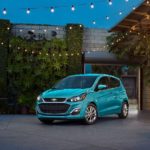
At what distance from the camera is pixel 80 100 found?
49.7 feet

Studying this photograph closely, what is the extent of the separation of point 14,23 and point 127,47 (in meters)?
4.99

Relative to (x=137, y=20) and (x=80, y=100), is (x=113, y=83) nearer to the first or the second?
(x=137, y=20)

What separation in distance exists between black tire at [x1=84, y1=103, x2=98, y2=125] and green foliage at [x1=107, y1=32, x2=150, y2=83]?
19.7 feet

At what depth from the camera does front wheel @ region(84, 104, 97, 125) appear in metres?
15.3

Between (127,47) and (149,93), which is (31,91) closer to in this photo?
(127,47)

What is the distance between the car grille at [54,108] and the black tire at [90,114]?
685mm

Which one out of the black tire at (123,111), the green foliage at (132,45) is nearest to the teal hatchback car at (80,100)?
the black tire at (123,111)

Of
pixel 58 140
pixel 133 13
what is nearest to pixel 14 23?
pixel 133 13

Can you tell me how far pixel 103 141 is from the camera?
36.9ft

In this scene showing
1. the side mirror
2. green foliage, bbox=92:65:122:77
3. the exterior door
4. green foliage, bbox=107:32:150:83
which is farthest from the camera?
green foliage, bbox=92:65:122:77

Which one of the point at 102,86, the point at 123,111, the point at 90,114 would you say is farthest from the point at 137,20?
the point at 90,114

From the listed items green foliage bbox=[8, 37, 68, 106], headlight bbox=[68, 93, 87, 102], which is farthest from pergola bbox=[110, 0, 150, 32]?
headlight bbox=[68, 93, 87, 102]

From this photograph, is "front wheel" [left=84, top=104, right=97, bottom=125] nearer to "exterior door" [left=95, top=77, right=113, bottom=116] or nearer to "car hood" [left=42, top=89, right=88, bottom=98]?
"exterior door" [left=95, top=77, right=113, bottom=116]

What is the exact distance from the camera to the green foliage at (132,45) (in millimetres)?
20875
